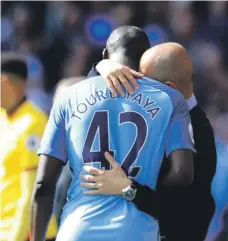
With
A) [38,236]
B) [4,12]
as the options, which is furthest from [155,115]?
[4,12]

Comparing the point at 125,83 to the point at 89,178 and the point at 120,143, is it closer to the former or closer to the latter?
the point at 120,143

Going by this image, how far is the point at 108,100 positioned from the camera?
11.4 ft

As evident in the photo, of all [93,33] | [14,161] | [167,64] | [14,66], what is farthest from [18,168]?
[93,33]

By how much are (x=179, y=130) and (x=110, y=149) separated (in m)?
0.29

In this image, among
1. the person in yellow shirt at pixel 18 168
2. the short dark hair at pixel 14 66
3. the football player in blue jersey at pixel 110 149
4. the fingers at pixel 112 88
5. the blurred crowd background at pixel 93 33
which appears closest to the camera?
the football player in blue jersey at pixel 110 149

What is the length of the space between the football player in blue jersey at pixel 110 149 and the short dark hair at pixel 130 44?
0.55 ft

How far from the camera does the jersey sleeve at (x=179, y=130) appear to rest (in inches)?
134

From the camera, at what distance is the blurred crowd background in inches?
357

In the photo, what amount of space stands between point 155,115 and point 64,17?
22.5 ft

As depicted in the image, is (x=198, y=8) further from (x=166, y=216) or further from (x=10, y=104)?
(x=166, y=216)

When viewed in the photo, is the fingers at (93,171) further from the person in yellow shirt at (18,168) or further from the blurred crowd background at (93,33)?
the blurred crowd background at (93,33)

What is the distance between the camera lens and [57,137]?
11.6 ft

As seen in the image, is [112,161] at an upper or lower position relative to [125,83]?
lower

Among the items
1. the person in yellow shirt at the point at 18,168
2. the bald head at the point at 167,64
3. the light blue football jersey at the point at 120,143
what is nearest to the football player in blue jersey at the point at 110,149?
the light blue football jersey at the point at 120,143
